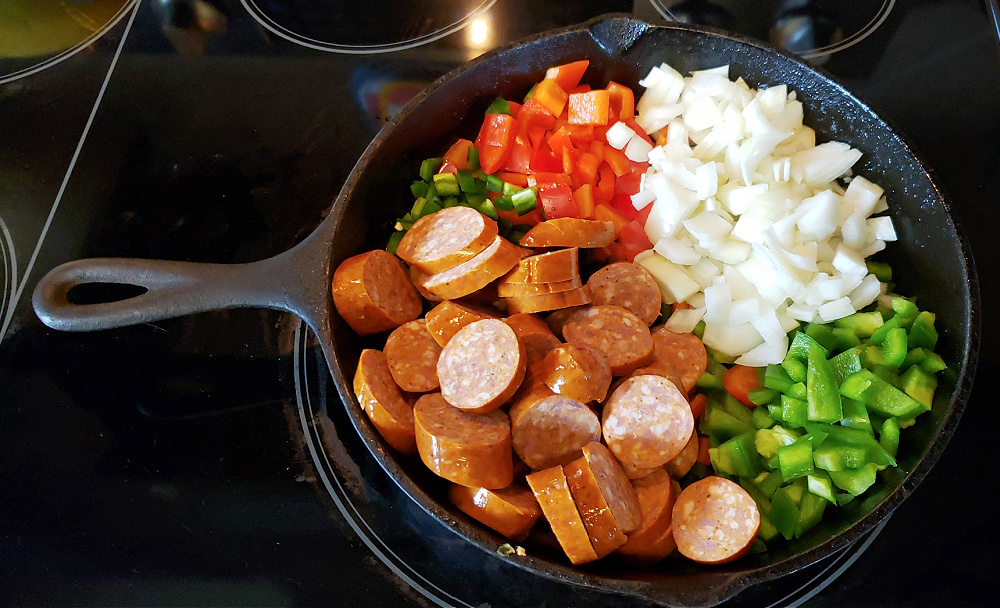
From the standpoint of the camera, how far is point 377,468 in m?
1.64

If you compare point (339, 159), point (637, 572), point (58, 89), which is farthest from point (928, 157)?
point (58, 89)

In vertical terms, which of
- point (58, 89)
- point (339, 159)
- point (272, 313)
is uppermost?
point (58, 89)

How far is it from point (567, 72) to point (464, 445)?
1073 millimetres

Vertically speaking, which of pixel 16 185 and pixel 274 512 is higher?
pixel 16 185

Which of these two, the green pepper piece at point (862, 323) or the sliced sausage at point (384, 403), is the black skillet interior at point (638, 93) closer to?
the sliced sausage at point (384, 403)

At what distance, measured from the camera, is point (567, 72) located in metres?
1.77

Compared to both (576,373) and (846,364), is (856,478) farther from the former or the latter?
(576,373)

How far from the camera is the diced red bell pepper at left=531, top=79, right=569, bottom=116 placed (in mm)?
1752

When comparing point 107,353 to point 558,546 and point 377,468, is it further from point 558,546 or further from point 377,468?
point 558,546

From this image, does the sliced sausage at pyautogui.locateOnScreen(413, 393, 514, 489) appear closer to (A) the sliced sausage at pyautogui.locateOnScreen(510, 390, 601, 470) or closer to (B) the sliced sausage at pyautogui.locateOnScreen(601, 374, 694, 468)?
(A) the sliced sausage at pyautogui.locateOnScreen(510, 390, 601, 470)

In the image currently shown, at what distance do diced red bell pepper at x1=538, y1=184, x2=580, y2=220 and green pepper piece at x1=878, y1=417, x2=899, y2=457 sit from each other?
0.89 meters

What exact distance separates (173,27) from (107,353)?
1.16 m

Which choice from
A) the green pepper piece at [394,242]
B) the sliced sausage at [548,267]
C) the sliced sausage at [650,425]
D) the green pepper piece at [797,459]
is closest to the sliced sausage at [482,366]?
the sliced sausage at [548,267]

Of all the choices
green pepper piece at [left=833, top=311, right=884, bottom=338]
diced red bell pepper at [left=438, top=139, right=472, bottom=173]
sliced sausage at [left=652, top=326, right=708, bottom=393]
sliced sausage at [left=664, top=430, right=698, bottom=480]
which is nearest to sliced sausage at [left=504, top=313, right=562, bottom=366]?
sliced sausage at [left=652, top=326, right=708, bottom=393]
